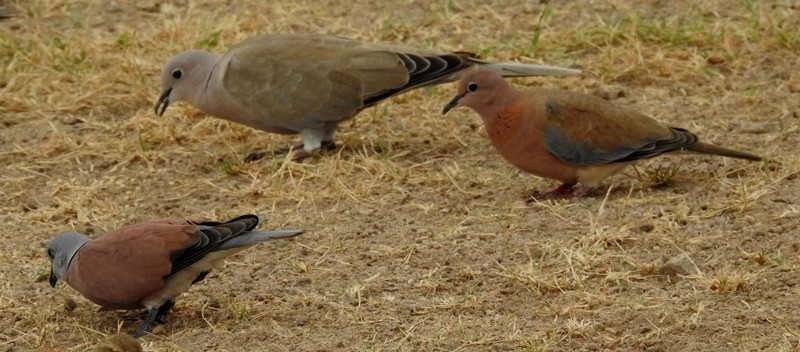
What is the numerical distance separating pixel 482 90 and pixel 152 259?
1808 mm

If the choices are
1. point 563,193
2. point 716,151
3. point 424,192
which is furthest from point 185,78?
point 716,151

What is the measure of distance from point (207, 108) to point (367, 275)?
73.1 inches

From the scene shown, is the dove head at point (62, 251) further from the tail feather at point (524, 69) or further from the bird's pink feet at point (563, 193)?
the tail feather at point (524, 69)

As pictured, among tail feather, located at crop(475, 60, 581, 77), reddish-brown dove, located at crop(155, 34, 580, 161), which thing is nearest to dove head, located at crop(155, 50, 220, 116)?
reddish-brown dove, located at crop(155, 34, 580, 161)

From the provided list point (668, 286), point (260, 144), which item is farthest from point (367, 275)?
point (260, 144)

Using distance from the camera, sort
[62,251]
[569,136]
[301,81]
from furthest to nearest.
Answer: [301,81]
[569,136]
[62,251]

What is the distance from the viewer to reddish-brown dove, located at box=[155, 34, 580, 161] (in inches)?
265

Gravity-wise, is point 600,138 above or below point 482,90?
below

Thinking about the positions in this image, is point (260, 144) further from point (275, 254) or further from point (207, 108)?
point (275, 254)

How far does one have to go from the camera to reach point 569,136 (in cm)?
591

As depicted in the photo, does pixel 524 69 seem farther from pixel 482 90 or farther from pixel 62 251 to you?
pixel 62 251

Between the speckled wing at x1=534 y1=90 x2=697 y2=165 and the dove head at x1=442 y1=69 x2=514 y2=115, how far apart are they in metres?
0.19

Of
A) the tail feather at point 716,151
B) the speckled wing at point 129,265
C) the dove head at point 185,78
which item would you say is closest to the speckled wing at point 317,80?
the dove head at point 185,78

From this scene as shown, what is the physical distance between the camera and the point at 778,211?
5586 mm
